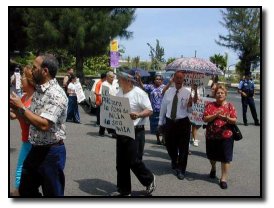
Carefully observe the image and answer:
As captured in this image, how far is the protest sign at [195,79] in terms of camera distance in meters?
7.36

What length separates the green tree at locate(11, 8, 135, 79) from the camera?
21.7 m

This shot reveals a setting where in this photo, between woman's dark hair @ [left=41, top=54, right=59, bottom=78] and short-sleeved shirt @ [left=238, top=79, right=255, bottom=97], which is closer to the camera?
woman's dark hair @ [left=41, top=54, right=59, bottom=78]

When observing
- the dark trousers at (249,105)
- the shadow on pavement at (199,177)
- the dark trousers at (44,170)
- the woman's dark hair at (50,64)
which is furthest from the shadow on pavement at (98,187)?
the dark trousers at (249,105)

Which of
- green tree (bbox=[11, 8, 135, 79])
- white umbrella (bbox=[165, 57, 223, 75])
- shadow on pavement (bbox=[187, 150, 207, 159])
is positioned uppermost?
green tree (bbox=[11, 8, 135, 79])

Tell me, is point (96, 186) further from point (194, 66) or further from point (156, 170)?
point (194, 66)

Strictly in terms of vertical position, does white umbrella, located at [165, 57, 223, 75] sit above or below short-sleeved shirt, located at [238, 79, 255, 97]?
above

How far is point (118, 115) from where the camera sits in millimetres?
5629

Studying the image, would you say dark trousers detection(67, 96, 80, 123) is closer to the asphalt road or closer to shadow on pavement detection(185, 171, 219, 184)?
the asphalt road

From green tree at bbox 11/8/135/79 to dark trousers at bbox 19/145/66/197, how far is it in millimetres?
16483

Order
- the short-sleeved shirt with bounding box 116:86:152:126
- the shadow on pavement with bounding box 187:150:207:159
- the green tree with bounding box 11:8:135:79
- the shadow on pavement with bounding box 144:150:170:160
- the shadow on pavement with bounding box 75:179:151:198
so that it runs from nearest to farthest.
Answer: the short-sleeved shirt with bounding box 116:86:152:126, the shadow on pavement with bounding box 75:179:151:198, the shadow on pavement with bounding box 144:150:170:160, the shadow on pavement with bounding box 187:150:207:159, the green tree with bounding box 11:8:135:79

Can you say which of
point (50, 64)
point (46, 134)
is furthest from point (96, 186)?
point (50, 64)

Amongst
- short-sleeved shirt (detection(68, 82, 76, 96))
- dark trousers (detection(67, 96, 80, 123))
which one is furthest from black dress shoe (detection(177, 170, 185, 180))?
short-sleeved shirt (detection(68, 82, 76, 96))

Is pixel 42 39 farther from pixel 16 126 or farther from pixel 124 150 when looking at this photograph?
pixel 124 150

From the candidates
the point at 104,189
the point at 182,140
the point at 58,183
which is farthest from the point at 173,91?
the point at 58,183
